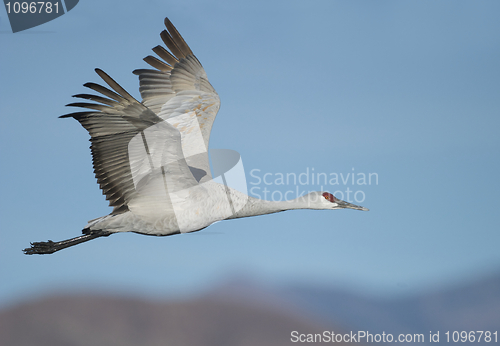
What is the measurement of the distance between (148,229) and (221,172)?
66.5 inches

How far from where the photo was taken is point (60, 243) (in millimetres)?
6605

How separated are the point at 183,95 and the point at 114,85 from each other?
2.70 m

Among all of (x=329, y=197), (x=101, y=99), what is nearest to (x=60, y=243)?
(x=101, y=99)

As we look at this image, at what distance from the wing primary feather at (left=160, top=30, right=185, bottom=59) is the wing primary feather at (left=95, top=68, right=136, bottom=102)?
3.26 m

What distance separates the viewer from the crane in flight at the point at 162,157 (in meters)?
5.22

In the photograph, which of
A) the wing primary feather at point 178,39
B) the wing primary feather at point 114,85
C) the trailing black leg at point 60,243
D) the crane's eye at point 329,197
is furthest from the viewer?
the wing primary feather at point 178,39

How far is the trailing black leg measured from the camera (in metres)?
6.48

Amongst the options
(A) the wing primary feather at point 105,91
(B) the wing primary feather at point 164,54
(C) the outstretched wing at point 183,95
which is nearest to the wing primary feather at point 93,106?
(A) the wing primary feather at point 105,91

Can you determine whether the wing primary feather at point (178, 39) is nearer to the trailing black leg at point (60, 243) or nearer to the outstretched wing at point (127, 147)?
the outstretched wing at point (127, 147)

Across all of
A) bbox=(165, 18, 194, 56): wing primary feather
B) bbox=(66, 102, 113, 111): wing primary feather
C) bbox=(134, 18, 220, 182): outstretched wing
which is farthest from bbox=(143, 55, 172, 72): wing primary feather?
bbox=(66, 102, 113, 111): wing primary feather

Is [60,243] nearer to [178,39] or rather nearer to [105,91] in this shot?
[105,91]

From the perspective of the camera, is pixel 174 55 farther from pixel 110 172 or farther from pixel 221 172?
pixel 110 172

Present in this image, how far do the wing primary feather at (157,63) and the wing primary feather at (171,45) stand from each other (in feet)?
0.97

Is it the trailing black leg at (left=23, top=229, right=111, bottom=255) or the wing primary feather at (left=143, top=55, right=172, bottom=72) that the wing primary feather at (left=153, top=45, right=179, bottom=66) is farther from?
the trailing black leg at (left=23, top=229, right=111, bottom=255)
